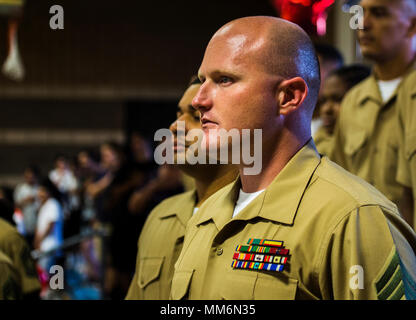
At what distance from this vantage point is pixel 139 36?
39.0ft

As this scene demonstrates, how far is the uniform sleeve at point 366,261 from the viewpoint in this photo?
124 centimetres

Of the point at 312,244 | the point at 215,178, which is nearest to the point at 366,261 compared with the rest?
the point at 312,244

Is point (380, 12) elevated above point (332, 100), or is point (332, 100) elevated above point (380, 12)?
point (380, 12)

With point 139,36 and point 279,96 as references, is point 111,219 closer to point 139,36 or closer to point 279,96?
point 279,96

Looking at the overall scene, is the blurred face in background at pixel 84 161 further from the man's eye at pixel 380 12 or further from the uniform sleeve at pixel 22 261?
the man's eye at pixel 380 12

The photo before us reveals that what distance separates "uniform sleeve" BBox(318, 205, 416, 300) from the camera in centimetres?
124

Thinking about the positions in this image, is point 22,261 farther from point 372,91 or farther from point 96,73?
point 96,73

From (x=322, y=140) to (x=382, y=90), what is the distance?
20.6 inches

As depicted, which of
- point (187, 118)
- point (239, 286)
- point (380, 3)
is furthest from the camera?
point (380, 3)

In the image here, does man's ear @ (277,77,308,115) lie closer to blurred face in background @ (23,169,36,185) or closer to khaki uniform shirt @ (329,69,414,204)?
khaki uniform shirt @ (329,69,414,204)

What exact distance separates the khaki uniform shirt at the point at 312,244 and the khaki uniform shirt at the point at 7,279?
3.73 ft

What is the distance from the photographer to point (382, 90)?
9.52 feet

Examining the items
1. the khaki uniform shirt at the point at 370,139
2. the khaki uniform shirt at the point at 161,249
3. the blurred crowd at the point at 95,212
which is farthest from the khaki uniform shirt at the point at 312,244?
the blurred crowd at the point at 95,212

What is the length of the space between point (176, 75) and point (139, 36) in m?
1.00
